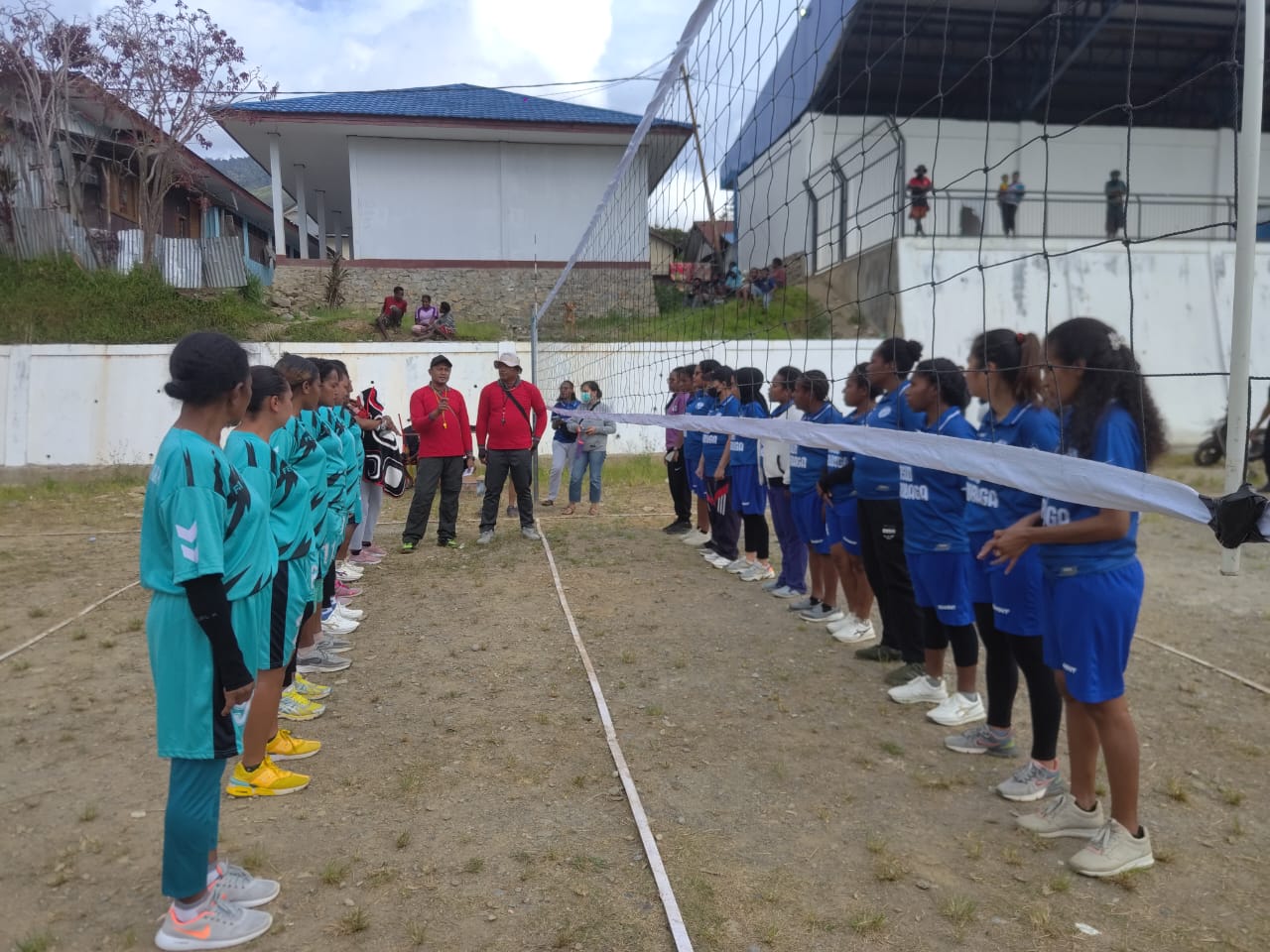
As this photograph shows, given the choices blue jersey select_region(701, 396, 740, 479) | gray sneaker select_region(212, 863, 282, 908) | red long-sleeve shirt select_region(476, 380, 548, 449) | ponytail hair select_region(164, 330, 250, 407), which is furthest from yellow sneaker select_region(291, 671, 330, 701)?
red long-sleeve shirt select_region(476, 380, 548, 449)

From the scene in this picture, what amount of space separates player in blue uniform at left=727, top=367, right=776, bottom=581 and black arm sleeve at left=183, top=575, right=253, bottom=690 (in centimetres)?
405

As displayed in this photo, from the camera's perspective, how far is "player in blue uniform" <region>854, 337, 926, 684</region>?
12.2 ft

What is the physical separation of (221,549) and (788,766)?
197cm

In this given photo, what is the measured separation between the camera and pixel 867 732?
3285 mm

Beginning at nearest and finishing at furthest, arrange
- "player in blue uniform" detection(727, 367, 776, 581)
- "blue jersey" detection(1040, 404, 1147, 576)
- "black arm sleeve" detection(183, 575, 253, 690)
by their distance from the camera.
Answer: "black arm sleeve" detection(183, 575, 253, 690) → "blue jersey" detection(1040, 404, 1147, 576) → "player in blue uniform" detection(727, 367, 776, 581)

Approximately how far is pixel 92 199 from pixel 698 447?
50.3 ft

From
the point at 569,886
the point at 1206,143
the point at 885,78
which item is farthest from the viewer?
the point at 885,78

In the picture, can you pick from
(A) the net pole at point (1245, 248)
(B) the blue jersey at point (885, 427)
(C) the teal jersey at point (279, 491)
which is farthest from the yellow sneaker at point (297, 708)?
(A) the net pole at point (1245, 248)

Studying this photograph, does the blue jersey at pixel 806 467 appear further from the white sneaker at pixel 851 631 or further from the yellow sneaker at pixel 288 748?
the yellow sneaker at pixel 288 748

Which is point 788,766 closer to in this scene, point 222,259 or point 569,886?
point 569,886

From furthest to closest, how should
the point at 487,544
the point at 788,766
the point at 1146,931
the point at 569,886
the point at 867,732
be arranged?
the point at 487,544 < the point at 867,732 < the point at 788,766 < the point at 569,886 < the point at 1146,931

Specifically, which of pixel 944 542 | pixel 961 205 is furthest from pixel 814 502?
pixel 961 205

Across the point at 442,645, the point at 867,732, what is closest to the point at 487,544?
the point at 442,645

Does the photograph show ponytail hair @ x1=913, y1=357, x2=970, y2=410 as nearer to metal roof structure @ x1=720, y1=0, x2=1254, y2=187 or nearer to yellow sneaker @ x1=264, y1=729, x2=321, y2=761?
metal roof structure @ x1=720, y1=0, x2=1254, y2=187
